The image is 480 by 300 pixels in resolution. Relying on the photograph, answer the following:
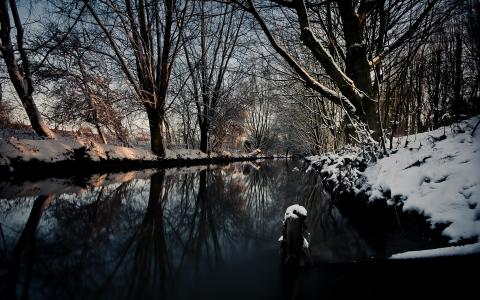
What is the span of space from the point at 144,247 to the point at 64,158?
6.75 meters

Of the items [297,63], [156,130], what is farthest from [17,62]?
[297,63]

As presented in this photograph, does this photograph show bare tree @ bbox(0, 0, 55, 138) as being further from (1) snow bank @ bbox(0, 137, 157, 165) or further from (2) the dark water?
(2) the dark water

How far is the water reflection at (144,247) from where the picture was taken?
1.98 metres

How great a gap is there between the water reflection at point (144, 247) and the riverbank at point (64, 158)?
285 cm

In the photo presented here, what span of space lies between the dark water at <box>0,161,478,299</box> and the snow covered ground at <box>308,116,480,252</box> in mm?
554

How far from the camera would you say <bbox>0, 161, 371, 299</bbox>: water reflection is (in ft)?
6.49

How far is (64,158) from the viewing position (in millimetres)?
7949

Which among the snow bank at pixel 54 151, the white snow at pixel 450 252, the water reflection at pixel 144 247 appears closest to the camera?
the white snow at pixel 450 252

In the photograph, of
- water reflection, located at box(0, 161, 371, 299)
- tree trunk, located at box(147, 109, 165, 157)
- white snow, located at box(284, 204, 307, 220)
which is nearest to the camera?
water reflection, located at box(0, 161, 371, 299)

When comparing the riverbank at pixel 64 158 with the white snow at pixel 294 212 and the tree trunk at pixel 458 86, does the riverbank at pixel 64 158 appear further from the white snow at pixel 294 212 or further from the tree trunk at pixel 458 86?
the tree trunk at pixel 458 86

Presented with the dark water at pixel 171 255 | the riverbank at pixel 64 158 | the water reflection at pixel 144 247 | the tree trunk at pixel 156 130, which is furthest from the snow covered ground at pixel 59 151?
the water reflection at pixel 144 247

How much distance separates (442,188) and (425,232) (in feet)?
1.30

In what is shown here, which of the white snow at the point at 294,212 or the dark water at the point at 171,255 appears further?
the white snow at the point at 294,212

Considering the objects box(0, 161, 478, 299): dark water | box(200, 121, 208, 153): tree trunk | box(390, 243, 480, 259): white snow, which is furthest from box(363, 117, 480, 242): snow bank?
box(200, 121, 208, 153): tree trunk
